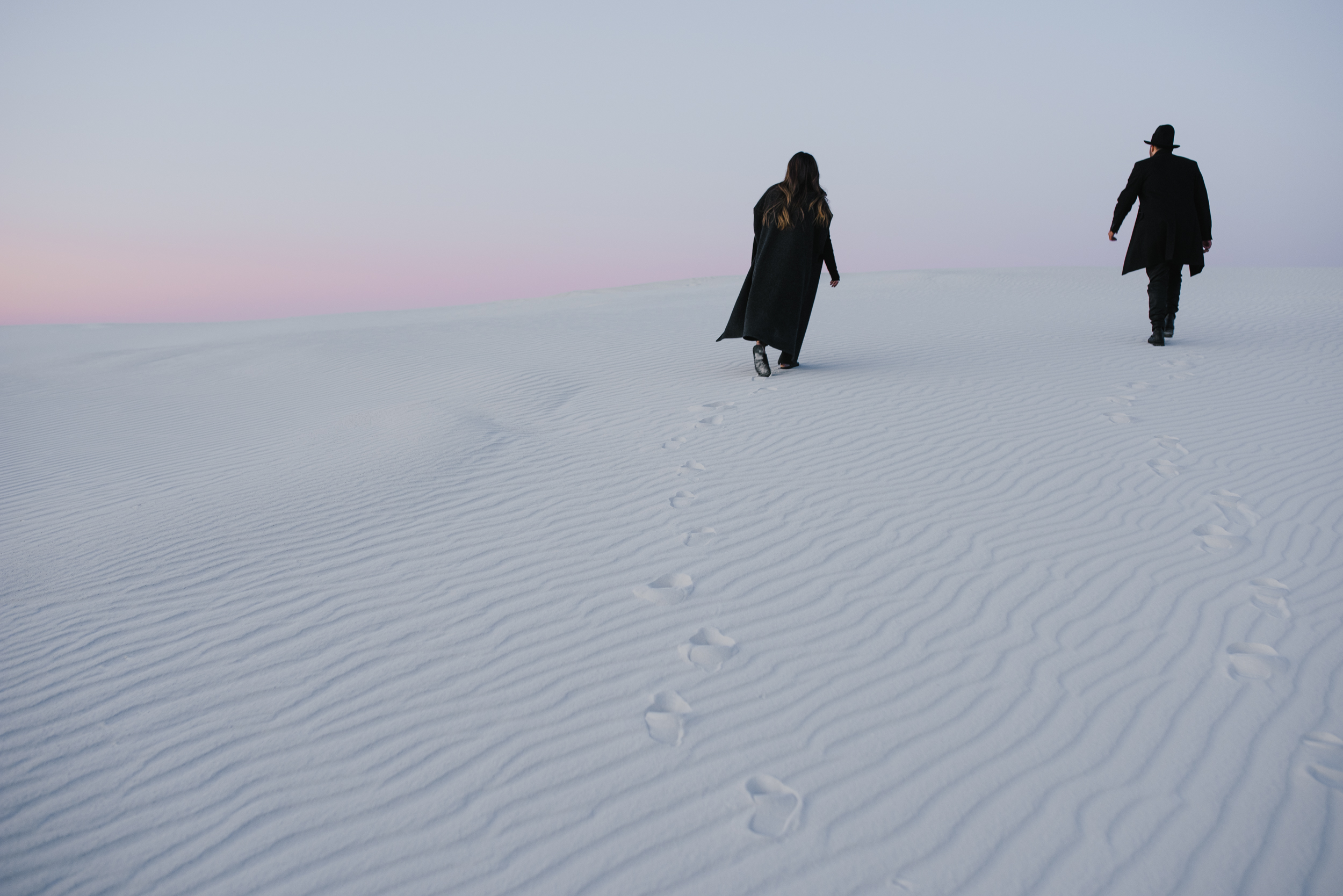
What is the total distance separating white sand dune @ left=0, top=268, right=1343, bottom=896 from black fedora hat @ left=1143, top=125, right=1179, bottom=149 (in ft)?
9.00

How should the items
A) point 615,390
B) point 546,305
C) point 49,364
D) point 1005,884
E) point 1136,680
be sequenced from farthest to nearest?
point 546,305
point 49,364
point 615,390
point 1136,680
point 1005,884

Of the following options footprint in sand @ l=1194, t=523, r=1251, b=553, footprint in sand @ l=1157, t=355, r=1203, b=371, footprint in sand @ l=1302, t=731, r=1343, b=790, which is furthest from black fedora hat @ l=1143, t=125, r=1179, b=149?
footprint in sand @ l=1302, t=731, r=1343, b=790

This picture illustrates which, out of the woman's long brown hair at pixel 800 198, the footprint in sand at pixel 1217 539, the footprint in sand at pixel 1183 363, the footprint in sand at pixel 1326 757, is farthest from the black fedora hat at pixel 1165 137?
the footprint in sand at pixel 1326 757

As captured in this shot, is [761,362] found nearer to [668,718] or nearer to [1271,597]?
[1271,597]

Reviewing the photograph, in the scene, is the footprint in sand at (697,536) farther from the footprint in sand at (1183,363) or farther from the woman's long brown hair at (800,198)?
the footprint in sand at (1183,363)

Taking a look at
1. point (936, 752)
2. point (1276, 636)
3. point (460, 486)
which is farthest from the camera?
point (460, 486)

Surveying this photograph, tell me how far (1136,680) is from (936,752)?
0.91 m

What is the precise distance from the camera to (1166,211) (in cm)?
775

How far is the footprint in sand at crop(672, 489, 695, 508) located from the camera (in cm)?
439

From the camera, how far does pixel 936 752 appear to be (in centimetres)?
244

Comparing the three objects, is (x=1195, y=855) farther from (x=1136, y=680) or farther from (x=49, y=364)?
(x=49, y=364)

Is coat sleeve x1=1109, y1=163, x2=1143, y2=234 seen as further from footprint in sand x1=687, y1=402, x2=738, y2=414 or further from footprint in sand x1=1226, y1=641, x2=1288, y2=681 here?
footprint in sand x1=1226, y1=641, x2=1288, y2=681

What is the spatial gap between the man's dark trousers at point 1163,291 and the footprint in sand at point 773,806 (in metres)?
7.66

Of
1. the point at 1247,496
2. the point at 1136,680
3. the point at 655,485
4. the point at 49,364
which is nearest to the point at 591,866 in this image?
the point at 1136,680
